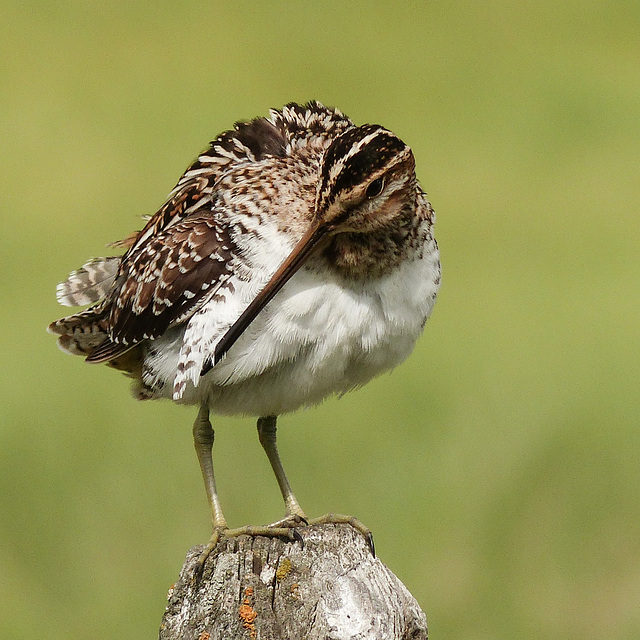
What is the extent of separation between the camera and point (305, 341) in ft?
14.6

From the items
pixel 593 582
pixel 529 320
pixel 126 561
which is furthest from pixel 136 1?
pixel 593 582

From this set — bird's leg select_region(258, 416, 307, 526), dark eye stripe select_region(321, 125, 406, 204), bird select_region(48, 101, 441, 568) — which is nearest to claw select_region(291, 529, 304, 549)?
bird select_region(48, 101, 441, 568)

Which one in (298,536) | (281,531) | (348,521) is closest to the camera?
(298,536)

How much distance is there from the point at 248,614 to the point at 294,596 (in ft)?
0.49

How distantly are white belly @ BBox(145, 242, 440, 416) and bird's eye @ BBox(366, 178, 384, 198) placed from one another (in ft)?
1.31

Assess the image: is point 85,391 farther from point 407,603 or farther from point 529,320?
point 407,603

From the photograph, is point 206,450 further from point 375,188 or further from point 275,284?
point 375,188

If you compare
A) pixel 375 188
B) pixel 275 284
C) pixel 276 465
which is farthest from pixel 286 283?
pixel 276 465

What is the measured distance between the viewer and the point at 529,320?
955 cm

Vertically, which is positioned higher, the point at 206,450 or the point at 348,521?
the point at 206,450

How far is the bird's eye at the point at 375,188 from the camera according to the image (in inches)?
165

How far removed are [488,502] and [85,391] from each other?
296 centimetres

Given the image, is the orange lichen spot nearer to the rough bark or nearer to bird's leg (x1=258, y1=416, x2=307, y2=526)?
the rough bark

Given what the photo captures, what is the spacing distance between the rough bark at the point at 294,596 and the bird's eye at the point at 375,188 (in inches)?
47.9
